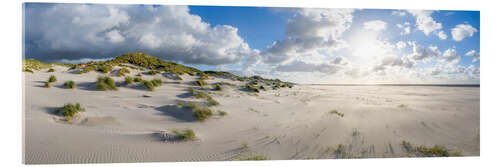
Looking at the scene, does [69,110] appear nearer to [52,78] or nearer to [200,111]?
[52,78]

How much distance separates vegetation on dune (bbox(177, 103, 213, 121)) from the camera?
2.90 meters

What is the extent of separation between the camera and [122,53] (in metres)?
3.25

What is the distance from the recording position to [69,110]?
2.59 meters

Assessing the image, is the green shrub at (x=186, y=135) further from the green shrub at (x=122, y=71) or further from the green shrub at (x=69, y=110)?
the green shrub at (x=122, y=71)

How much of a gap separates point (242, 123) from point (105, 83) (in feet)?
7.84

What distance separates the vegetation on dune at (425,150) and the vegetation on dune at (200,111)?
109 inches

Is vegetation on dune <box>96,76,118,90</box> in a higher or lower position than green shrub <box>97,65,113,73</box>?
lower

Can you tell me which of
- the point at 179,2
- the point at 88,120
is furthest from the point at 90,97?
the point at 179,2

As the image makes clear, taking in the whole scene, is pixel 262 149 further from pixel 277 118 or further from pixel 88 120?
pixel 88 120

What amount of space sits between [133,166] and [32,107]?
1636 millimetres

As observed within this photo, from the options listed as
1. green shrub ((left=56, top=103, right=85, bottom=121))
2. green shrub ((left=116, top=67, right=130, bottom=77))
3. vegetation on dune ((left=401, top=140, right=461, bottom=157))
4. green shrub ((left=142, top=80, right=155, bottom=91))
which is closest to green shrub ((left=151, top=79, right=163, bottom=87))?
green shrub ((left=142, top=80, right=155, bottom=91))

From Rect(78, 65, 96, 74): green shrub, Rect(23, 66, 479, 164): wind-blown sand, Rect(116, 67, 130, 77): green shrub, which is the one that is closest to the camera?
Rect(23, 66, 479, 164): wind-blown sand

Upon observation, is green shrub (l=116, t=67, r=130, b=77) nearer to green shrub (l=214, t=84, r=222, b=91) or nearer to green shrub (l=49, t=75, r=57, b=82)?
green shrub (l=49, t=75, r=57, b=82)

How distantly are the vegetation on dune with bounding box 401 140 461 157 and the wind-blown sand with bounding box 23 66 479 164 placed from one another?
7cm
